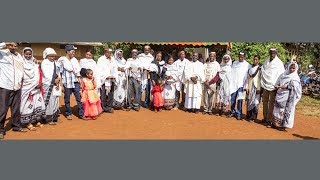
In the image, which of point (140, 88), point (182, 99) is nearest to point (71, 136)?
point (140, 88)

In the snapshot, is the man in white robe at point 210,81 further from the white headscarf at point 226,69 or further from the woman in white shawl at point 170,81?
the woman in white shawl at point 170,81

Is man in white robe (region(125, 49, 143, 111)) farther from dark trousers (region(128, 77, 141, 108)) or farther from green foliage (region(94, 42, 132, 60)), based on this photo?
green foliage (region(94, 42, 132, 60))

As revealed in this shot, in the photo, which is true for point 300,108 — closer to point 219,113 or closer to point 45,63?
point 219,113

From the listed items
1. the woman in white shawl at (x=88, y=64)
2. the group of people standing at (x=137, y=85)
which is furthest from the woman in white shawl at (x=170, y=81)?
the woman in white shawl at (x=88, y=64)

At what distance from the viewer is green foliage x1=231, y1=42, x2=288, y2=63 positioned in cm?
802

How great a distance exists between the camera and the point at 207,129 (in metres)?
7.30

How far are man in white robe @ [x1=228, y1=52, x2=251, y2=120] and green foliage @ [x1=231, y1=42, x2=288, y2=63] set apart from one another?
534 mm

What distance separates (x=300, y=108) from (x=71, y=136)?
6861 millimetres

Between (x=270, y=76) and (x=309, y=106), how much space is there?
10.5ft

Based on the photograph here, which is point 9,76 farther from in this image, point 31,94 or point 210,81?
point 210,81

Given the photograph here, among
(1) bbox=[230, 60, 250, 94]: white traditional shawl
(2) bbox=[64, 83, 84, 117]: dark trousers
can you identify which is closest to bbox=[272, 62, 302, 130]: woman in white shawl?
(1) bbox=[230, 60, 250, 94]: white traditional shawl

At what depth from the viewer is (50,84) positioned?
7039 millimetres

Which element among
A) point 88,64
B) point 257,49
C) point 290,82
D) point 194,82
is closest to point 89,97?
point 88,64

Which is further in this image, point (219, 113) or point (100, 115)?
point (219, 113)
